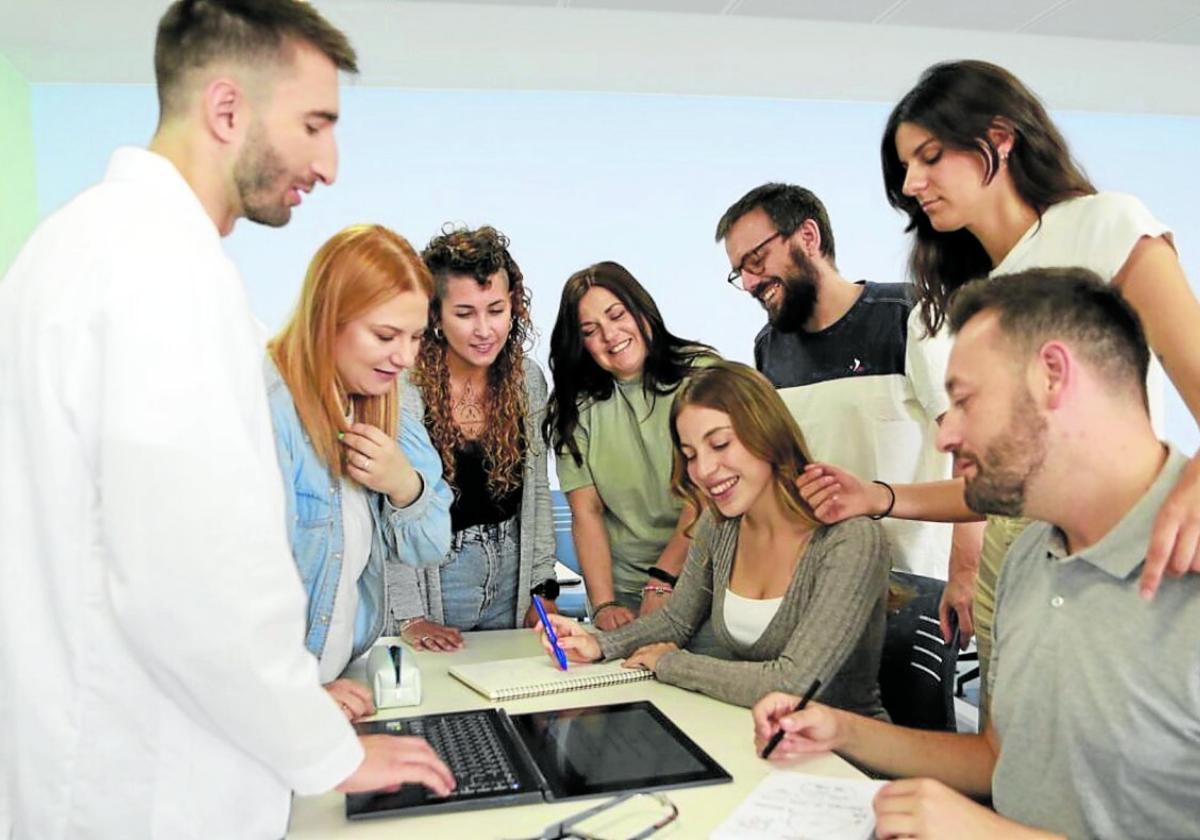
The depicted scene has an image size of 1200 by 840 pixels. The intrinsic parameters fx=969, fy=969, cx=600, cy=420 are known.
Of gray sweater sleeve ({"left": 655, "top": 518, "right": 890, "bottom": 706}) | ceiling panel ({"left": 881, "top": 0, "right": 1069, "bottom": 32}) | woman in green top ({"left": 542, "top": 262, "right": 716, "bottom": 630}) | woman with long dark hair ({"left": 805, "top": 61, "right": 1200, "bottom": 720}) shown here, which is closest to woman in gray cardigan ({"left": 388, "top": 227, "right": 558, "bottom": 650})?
woman in green top ({"left": 542, "top": 262, "right": 716, "bottom": 630})

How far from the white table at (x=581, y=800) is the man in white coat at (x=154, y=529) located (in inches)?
2.3

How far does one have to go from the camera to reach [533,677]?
1.63 m

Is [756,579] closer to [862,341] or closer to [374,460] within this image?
[374,460]

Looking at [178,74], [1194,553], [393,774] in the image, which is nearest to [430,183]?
[178,74]

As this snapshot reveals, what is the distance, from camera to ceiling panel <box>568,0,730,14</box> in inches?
143

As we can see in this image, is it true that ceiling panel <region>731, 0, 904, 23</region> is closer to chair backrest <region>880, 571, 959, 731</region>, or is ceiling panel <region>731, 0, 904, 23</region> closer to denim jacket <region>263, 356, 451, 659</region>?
chair backrest <region>880, 571, 959, 731</region>

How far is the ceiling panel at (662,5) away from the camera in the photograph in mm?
3645

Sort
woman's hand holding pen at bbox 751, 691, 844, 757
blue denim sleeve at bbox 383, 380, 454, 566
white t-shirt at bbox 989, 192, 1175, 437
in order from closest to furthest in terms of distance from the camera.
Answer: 1. woman's hand holding pen at bbox 751, 691, 844, 757
2. white t-shirt at bbox 989, 192, 1175, 437
3. blue denim sleeve at bbox 383, 380, 454, 566

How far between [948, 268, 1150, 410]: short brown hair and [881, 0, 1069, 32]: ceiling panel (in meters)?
3.12

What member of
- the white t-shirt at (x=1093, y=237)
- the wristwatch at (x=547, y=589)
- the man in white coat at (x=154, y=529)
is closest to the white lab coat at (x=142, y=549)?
the man in white coat at (x=154, y=529)

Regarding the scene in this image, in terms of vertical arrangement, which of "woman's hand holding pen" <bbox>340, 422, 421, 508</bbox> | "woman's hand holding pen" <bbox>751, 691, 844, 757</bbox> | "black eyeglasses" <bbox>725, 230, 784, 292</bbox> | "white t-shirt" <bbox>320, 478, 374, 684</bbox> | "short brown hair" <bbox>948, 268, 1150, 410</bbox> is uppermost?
"black eyeglasses" <bbox>725, 230, 784, 292</bbox>

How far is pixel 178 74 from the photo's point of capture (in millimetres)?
1099

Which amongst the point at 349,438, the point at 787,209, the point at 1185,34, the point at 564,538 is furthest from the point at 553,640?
the point at 1185,34

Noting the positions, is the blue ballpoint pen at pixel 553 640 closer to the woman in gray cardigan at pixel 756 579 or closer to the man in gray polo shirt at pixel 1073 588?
the woman in gray cardigan at pixel 756 579
